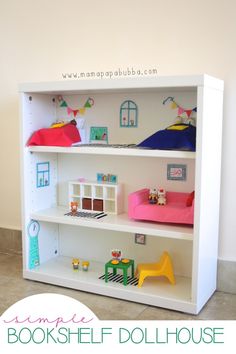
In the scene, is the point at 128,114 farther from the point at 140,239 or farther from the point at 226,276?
the point at 226,276

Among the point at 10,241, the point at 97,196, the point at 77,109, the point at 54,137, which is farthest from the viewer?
the point at 10,241

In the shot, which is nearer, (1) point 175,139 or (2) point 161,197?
(1) point 175,139

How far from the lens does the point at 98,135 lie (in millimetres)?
2586

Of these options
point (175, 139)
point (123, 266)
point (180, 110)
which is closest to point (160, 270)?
point (123, 266)

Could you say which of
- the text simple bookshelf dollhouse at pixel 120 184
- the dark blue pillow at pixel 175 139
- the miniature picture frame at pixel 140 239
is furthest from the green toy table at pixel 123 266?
the dark blue pillow at pixel 175 139

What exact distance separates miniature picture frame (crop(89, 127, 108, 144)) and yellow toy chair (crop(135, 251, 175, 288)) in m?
0.73

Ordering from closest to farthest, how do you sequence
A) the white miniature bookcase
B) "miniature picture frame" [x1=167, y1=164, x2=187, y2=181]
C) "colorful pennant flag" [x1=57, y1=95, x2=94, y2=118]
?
1. "miniature picture frame" [x1=167, y1=164, x2=187, y2=181]
2. the white miniature bookcase
3. "colorful pennant flag" [x1=57, y1=95, x2=94, y2=118]

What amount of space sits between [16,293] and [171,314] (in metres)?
0.80

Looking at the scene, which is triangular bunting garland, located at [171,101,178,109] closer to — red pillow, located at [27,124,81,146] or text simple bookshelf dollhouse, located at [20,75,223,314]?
text simple bookshelf dollhouse, located at [20,75,223,314]

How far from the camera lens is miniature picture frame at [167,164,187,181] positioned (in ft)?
7.75

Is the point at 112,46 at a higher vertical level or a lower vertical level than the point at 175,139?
higher

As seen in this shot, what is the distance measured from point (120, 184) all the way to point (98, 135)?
317 millimetres

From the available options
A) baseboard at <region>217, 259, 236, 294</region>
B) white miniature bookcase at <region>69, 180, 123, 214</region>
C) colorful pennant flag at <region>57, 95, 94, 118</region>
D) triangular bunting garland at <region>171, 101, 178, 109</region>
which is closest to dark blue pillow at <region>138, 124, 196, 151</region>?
triangular bunting garland at <region>171, 101, 178, 109</region>

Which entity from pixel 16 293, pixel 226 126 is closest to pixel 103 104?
pixel 226 126
